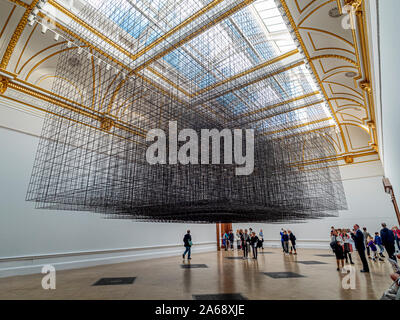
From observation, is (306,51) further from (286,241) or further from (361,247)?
(286,241)

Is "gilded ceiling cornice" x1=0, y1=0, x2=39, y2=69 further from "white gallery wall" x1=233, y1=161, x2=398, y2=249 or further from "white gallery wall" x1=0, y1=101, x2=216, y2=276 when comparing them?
"white gallery wall" x1=233, y1=161, x2=398, y2=249

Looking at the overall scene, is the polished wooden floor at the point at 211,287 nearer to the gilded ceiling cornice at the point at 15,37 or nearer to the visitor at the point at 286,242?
the visitor at the point at 286,242

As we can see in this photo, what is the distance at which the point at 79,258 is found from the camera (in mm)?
8086

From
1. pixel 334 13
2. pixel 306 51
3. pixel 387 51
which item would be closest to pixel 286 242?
pixel 306 51

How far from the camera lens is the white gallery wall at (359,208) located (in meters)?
13.0

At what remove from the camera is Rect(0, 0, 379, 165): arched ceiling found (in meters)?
5.80

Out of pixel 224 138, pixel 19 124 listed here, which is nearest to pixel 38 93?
pixel 19 124

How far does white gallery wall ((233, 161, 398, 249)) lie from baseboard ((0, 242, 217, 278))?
9406mm

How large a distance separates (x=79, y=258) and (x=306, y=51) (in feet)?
35.7

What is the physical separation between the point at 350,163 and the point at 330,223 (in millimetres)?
4226

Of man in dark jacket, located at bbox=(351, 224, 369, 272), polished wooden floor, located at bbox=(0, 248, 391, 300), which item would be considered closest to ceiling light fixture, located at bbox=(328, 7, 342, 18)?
man in dark jacket, located at bbox=(351, 224, 369, 272)

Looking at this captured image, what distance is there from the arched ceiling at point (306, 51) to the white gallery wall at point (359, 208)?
18.2ft

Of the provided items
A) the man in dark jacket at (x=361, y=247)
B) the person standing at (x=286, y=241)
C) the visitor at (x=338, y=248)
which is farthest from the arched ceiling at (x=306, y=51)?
the person standing at (x=286, y=241)

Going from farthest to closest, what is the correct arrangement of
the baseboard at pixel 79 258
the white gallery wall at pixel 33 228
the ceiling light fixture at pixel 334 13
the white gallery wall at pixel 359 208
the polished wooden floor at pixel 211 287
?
the white gallery wall at pixel 359 208
the white gallery wall at pixel 33 228
the baseboard at pixel 79 258
the ceiling light fixture at pixel 334 13
the polished wooden floor at pixel 211 287
